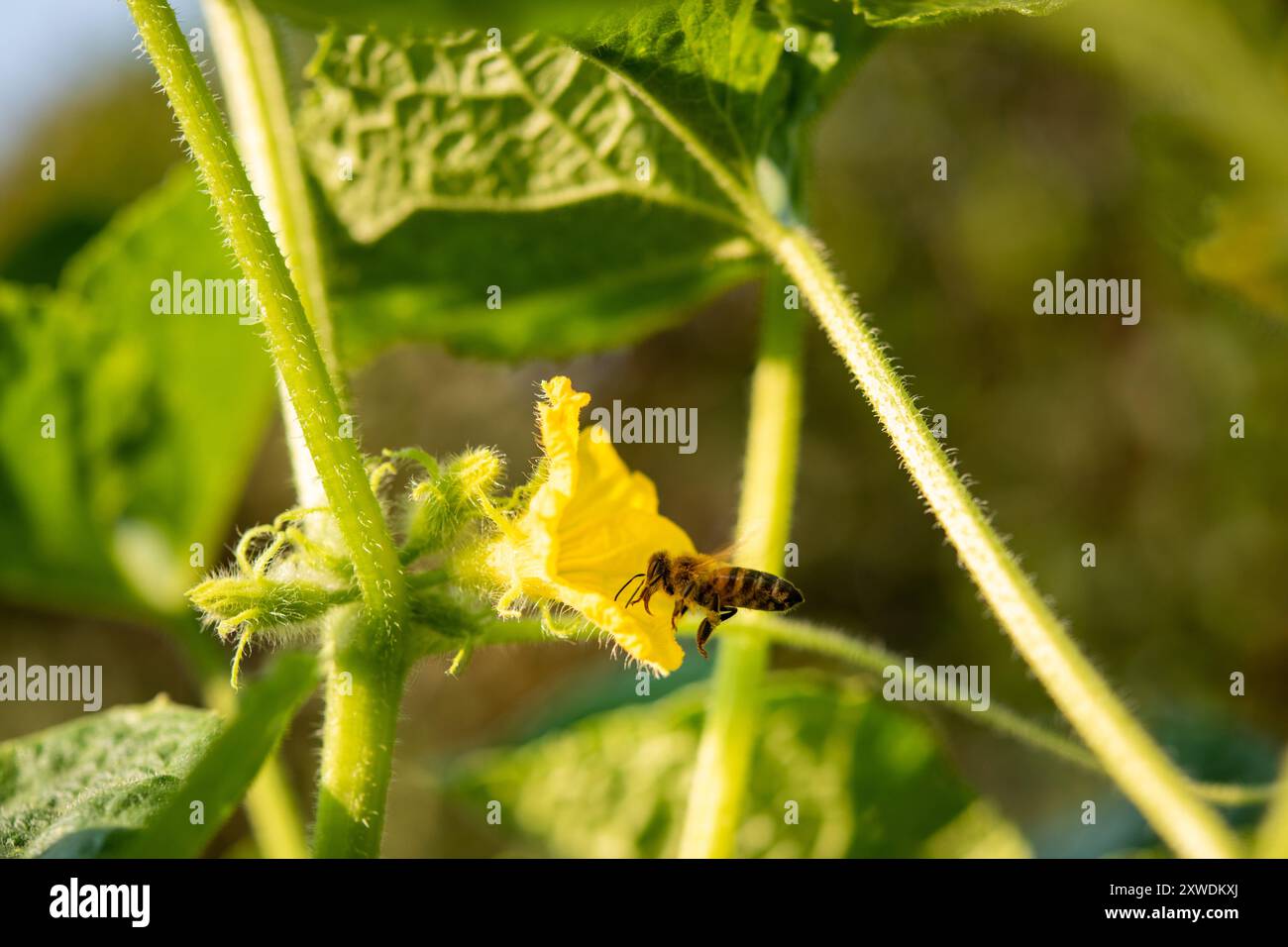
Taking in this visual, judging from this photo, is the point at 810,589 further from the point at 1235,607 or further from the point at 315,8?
the point at 315,8

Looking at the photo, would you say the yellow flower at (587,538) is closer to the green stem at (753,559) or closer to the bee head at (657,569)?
the bee head at (657,569)

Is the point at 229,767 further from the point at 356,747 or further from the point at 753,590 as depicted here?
the point at 753,590

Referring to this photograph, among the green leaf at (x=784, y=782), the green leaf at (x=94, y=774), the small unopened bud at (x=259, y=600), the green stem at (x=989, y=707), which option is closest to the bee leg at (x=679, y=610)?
the green stem at (x=989, y=707)

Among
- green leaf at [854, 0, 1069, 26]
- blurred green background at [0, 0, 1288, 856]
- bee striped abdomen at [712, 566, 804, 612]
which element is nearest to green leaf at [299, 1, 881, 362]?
green leaf at [854, 0, 1069, 26]

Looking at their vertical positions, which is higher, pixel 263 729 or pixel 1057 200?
pixel 1057 200

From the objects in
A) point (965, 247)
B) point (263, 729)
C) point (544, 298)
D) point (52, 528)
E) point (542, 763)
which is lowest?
point (542, 763)

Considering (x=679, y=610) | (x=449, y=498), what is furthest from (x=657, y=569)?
(x=449, y=498)

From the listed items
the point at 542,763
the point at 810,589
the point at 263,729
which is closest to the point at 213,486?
the point at 542,763
